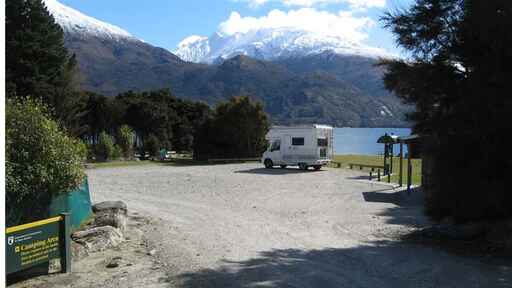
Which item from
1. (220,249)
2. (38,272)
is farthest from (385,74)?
(38,272)

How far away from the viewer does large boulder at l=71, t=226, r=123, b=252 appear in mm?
8953

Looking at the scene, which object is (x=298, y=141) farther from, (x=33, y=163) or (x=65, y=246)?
(x=65, y=246)

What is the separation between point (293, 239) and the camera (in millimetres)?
10289

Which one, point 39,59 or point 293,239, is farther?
point 39,59

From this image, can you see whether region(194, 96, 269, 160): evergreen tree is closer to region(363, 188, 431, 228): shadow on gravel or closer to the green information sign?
region(363, 188, 431, 228): shadow on gravel

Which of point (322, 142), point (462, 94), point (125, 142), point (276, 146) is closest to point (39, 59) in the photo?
point (125, 142)

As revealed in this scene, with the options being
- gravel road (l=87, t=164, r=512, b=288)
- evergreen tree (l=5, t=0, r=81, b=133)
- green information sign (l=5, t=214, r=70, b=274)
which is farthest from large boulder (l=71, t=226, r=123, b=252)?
evergreen tree (l=5, t=0, r=81, b=133)

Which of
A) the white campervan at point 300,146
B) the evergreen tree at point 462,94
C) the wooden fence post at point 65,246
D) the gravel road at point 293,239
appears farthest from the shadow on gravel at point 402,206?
the white campervan at point 300,146

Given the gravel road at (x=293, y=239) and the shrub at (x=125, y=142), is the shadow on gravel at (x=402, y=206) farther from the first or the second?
the shrub at (x=125, y=142)

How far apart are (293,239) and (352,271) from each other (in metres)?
2.89

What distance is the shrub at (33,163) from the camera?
27.3 feet

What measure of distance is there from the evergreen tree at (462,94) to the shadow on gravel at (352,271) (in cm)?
118

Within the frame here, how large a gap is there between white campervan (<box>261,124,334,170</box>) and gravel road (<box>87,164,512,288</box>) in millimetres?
10432

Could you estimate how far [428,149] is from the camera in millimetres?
9516
